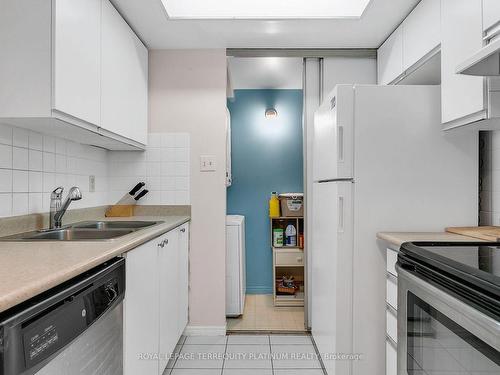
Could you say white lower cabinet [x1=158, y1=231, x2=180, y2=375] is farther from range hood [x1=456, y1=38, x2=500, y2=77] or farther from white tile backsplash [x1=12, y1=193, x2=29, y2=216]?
range hood [x1=456, y1=38, x2=500, y2=77]

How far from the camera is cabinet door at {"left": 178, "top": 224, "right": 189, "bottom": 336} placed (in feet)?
7.34

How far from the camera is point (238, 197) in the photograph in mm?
3662

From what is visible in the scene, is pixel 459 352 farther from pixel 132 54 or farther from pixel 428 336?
pixel 132 54

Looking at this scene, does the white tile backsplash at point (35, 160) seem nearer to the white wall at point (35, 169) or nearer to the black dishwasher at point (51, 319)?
the white wall at point (35, 169)

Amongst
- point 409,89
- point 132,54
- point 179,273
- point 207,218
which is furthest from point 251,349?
point 132,54

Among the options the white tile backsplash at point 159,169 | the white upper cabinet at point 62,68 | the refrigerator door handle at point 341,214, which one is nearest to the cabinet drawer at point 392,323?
the refrigerator door handle at point 341,214

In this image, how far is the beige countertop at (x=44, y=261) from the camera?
2.37ft

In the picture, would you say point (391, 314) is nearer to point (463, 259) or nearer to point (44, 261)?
point (463, 259)

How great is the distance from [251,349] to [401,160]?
1570mm

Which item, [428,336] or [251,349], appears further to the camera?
[251,349]

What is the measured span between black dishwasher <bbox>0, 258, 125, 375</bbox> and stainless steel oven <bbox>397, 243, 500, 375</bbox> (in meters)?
1.01

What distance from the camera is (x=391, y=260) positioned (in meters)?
1.61

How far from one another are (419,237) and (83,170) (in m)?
1.94

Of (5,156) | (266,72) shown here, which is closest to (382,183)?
(5,156)
